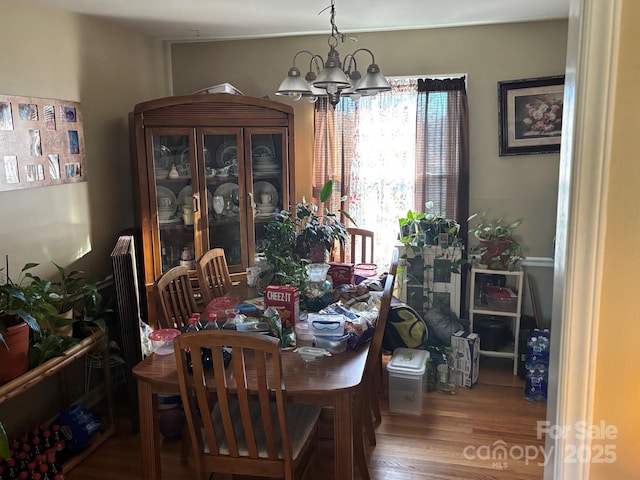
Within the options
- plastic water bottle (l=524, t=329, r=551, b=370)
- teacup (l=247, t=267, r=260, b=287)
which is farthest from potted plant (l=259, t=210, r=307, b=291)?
plastic water bottle (l=524, t=329, r=551, b=370)

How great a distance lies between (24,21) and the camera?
2.64 meters

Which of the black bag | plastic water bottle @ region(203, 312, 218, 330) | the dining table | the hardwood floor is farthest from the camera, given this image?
the black bag

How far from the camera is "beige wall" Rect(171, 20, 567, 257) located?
342cm

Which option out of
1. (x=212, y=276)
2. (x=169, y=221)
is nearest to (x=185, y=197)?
(x=169, y=221)

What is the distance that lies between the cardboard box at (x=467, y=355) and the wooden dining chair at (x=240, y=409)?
1470mm

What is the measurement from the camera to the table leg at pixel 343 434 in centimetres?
185

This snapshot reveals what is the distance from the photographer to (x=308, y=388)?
184 cm

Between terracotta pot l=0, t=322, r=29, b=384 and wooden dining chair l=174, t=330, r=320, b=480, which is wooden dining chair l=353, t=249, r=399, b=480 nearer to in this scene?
wooden dining chair l=174, t=330, r=320, b=480

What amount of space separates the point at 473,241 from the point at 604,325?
268cm

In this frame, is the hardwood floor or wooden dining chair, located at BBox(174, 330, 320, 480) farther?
the hardwood floor

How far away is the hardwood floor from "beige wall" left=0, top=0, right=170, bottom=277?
1016 mm

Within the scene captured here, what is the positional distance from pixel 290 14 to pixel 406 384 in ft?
7.14

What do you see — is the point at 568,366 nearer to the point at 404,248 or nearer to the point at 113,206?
the point at 404,248

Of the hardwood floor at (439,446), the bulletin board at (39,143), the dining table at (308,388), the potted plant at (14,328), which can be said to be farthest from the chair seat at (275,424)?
the bulletin board at (39,143)
